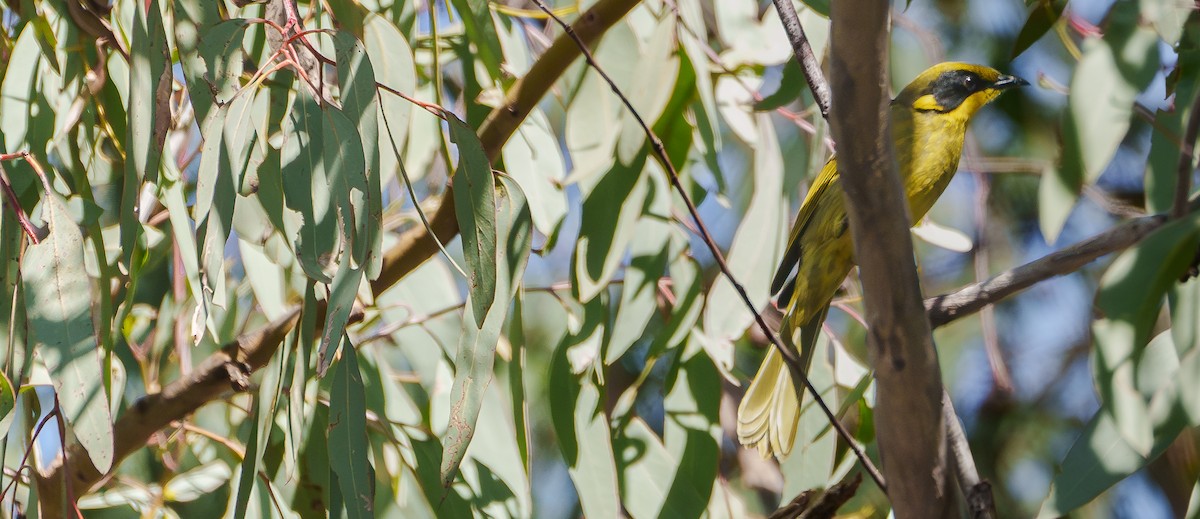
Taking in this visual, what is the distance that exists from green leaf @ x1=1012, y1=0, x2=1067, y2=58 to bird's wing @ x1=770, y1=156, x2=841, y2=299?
1.89 feet

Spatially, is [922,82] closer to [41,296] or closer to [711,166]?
[711,166]

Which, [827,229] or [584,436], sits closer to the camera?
[584,436]

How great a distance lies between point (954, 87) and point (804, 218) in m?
0.54

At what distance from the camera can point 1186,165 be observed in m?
1.36

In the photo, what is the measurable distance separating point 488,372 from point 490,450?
691mm

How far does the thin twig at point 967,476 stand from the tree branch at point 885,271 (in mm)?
39

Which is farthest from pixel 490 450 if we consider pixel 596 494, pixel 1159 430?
pixel 1159 430

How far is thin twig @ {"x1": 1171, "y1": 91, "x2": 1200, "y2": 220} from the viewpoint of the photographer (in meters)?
1.35

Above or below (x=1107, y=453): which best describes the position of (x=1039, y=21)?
above

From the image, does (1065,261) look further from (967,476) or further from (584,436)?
(584,436)

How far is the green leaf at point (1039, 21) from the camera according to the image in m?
1.75

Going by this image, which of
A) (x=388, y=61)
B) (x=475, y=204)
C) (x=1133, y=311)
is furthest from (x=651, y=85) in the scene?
(x=1133, y=311)

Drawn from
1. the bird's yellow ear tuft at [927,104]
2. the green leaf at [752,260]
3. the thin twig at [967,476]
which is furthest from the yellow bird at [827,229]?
the thin twig at [967,476]

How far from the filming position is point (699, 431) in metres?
2.17
